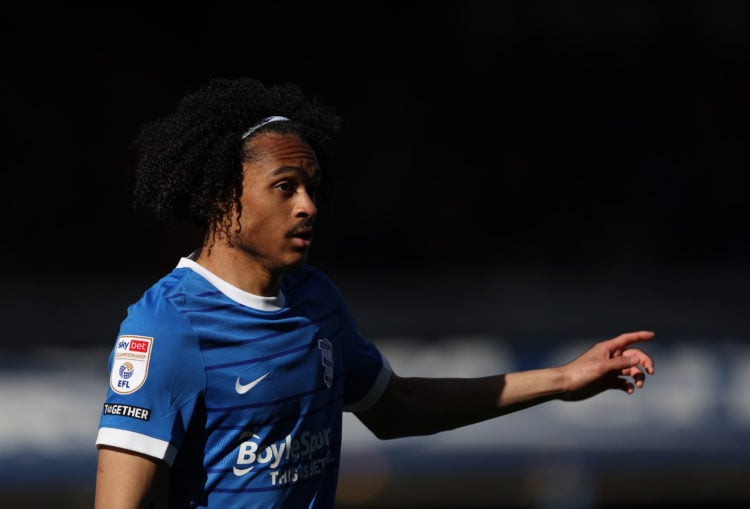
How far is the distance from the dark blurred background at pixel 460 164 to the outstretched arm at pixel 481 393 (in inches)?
159

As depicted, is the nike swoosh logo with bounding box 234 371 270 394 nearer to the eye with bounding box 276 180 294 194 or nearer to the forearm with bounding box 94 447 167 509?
the forearm with bounding box 94 447 167 509

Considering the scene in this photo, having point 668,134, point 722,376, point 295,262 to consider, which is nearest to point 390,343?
point 722,376

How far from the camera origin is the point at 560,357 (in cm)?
746

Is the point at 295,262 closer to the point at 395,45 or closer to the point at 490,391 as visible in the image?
the point at 490,391

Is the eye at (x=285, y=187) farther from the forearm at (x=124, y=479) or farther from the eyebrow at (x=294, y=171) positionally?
the forearm at (x=124, y=479)

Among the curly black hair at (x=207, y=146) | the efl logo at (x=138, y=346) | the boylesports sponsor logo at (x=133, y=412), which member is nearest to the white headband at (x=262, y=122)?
the curly black hair at (x=207, y=146)

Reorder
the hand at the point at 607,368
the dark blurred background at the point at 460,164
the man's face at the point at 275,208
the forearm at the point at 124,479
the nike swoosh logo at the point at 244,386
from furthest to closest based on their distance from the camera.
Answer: the dark blurred background at the point at 460,164 → the hand at the point at 607,368 → the man's face at the point at 275,208 → the nike swoosh logo at the point at 244,386 → the forearm at the point at 124,479

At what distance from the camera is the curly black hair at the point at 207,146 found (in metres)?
2.93

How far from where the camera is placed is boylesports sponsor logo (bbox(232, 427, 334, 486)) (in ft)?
9.20

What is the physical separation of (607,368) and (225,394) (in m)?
1.11

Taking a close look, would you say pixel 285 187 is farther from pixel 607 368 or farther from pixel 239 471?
pixel 607 368

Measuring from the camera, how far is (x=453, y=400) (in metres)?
3.38

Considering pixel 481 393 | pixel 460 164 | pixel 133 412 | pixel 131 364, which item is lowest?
pixel 133 412

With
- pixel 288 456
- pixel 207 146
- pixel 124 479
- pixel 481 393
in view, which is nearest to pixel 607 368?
pixel 481 393
